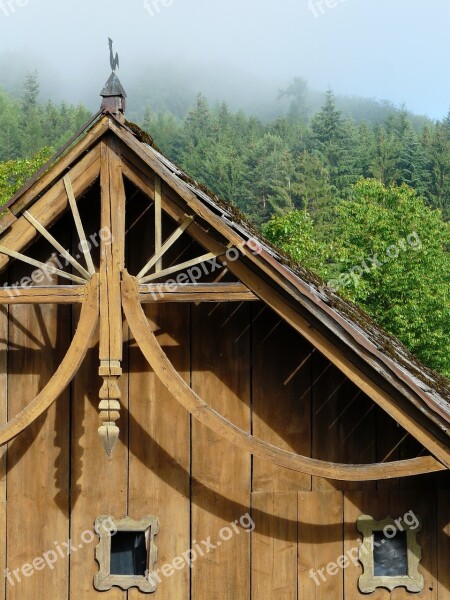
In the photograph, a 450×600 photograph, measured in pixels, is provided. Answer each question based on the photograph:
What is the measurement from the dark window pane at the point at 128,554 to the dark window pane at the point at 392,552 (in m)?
1.72

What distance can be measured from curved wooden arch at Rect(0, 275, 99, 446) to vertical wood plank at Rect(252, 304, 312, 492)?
4.27 feet

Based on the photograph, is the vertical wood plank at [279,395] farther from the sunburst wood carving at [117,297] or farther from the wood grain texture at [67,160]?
the wood grain texture at [67,160]

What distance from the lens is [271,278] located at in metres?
5.04

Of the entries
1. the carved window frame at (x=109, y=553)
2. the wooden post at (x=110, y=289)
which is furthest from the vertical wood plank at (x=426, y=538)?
the wooden post at (x=110, y=289)

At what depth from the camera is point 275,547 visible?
586 cm

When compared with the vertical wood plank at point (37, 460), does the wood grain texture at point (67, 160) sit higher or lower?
higher

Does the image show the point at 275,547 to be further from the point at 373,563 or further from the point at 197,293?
the point at 197,293

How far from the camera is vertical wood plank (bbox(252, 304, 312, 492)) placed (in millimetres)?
5887

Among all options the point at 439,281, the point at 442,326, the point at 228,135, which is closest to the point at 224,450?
the point at 442,326

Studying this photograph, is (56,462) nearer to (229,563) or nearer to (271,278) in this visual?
(229,563)

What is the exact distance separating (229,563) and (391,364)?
2114 mm

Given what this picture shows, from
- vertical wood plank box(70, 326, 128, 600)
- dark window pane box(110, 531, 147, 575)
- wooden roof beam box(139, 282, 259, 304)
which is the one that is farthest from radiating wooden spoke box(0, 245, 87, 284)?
dark window pane box(110, 531, 147, 575)

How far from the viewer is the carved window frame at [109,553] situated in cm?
590

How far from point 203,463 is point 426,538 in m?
1.69
